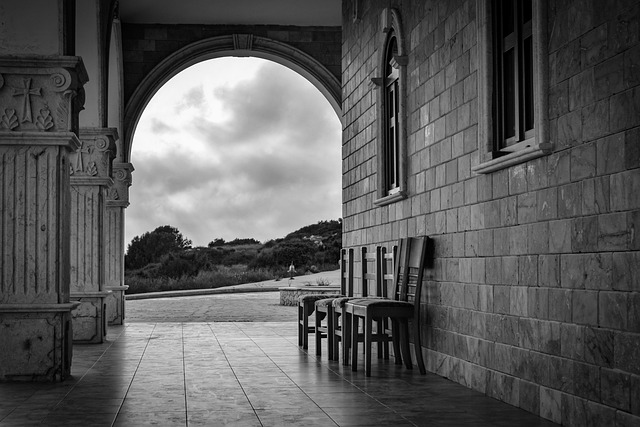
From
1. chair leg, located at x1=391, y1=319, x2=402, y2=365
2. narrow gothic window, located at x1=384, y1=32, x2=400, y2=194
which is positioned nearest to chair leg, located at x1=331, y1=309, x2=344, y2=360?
chair leg, located at x1=391, y1=319, x2=402, y2=365

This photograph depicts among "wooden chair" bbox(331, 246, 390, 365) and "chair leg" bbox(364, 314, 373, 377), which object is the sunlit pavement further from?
"wooden chair" bbox(331, 246, 390, 365)

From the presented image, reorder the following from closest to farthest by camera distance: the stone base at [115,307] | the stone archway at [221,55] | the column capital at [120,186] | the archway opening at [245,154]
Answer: the stone base at [115,307], the column capital at [120,186], the stone archway at [221,55], the archway opening at [245,154]

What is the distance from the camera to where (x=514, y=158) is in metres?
5.23

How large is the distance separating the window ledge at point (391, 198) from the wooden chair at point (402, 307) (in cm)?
48

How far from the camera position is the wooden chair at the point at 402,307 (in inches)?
268

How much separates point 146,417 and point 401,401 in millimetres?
1525

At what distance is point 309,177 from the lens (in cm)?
3281

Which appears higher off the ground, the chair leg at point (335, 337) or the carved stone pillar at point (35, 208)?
the carved stone pillar at point (35, 208)

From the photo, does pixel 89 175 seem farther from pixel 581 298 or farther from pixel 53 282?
pixel 581 298

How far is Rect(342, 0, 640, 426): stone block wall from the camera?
4074mm

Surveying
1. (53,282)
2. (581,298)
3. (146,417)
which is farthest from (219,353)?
(581,298)

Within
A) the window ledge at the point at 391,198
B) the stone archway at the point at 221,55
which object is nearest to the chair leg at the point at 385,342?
the window ledge at the point at 391,198

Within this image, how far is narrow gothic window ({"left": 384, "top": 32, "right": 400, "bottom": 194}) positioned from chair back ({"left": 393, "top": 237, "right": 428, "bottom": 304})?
108 centimetres

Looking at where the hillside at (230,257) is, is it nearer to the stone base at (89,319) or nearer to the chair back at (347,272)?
the stone base at (89,319)
